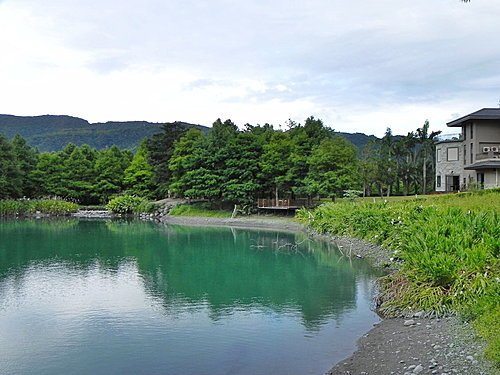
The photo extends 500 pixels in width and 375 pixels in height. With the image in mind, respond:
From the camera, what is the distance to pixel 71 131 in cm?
14788

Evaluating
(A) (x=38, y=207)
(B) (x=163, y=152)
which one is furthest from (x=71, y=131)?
(B) (x=163, y=152)

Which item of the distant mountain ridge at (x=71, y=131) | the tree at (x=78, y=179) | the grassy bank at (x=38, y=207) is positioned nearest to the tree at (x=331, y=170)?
the grassy bank at (x=38, y=207)

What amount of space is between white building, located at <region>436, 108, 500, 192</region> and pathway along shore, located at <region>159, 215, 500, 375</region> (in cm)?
2222

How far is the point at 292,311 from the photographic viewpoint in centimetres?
1273

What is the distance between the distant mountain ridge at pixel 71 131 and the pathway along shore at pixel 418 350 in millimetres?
124565

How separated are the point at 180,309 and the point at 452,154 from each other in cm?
2821

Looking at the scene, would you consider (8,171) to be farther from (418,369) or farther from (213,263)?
(418,369)

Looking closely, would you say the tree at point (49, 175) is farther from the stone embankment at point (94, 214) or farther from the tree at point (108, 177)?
the stone embankment at point (94, 214)

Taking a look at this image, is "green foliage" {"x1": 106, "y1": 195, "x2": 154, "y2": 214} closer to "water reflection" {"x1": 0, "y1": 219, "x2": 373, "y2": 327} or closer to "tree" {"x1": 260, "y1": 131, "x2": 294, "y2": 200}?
"water reflection" {"x1": 0, "y1": 219, "x2": 373, "y2": 327}

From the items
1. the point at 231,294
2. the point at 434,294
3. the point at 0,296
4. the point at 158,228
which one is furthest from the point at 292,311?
the point at 158,228

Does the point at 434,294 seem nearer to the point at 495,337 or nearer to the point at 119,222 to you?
the point at 495,337

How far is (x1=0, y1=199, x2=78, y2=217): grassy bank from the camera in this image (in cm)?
4638

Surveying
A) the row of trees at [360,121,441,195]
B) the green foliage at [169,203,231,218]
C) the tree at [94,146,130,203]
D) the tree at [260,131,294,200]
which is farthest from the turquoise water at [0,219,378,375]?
the tree at [94,146,130,203]

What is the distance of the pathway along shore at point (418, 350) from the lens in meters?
7.11
